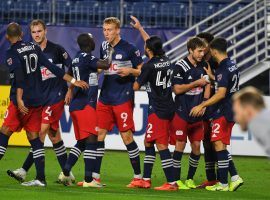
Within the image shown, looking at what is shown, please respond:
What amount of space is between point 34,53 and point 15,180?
2.04 m

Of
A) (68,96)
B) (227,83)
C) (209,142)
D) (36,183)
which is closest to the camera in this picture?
(36,183)

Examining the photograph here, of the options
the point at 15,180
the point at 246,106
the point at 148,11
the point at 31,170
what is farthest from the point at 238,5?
the point at 246,106

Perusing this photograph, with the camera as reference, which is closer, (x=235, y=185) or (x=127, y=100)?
(x=235, y=185)

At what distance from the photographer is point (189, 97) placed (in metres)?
→ 12.8

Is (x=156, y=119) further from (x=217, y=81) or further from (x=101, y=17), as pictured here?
(x=101, y=17)

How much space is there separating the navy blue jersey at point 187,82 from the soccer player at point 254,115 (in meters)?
5.79

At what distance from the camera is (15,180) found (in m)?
12.9

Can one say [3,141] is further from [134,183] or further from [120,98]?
[134,183]

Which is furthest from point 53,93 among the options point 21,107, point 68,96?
point 21,107

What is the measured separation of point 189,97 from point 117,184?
1636 millimetres

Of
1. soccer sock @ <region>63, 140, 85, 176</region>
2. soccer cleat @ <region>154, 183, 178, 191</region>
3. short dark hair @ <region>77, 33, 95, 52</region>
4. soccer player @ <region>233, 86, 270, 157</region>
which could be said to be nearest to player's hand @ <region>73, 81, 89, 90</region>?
short dark hair @ <region>77, 33, 95, 52</region>

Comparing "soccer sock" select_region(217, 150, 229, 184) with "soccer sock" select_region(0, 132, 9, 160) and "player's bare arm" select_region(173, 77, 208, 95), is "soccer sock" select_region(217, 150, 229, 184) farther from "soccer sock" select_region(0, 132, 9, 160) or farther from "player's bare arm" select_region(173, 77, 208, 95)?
"soccer sock" select_region(0, 132, 9, 160)

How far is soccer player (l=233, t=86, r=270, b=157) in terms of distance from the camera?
6.50m

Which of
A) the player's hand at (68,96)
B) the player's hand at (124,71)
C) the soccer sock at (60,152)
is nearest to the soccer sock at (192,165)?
the player's hand at (124,71)
